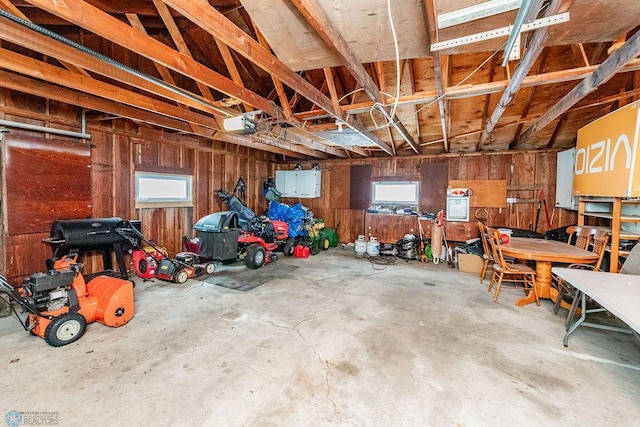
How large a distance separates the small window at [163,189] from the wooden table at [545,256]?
5.74m

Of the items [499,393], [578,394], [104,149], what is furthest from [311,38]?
[104,149]

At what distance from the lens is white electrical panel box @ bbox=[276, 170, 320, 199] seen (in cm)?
768

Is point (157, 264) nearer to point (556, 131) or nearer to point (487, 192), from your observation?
point (487, 192)

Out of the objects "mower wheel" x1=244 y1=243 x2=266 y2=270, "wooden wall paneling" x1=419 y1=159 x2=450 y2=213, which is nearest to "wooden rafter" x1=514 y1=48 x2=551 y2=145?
"wooden wall paneling" x1=419 y1=159 x2=450 y2=213

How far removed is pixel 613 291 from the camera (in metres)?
2.11

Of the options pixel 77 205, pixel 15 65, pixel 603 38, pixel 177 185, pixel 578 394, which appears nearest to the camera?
pixel 578 394

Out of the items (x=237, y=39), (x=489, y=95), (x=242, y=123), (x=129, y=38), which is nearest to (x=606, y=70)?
(x=489, y=95)

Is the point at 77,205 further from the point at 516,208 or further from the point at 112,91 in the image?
the point at 516,208

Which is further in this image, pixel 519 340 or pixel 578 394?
pixel 519 340

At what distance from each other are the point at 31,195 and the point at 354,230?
6297mm

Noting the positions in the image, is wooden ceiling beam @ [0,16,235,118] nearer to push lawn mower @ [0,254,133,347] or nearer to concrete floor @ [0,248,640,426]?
push lawn mower @ [0,254,133,347]

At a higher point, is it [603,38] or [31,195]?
[603,38]

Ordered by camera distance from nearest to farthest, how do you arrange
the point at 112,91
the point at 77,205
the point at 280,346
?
the point at 280,346
the point at 112,91
the point at 77,205

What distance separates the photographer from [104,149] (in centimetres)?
436
